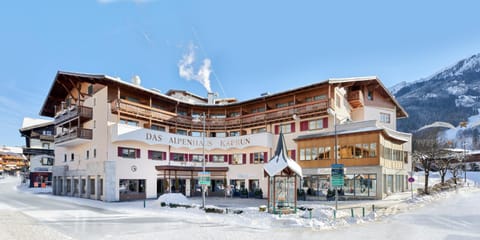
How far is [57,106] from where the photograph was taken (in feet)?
154

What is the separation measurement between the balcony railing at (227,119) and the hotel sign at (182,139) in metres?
1.75

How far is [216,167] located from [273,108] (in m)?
10.6

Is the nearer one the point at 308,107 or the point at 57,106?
→ the point at 308,107

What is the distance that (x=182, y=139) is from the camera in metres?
40.1

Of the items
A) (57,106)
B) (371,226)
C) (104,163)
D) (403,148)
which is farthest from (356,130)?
(57,106)

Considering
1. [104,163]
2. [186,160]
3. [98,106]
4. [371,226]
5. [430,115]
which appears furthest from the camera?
[430,115]

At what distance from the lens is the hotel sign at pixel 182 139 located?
3362 cm

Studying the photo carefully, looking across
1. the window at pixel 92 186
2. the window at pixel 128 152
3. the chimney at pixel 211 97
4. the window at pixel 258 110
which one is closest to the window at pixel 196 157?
the window at pixel 128 152

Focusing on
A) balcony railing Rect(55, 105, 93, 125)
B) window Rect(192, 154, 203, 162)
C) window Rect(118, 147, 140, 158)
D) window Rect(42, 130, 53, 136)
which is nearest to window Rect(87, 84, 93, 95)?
balcony railing Rect(55, 105, 93, 125)

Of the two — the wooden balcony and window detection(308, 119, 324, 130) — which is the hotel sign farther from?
the wooden balcony

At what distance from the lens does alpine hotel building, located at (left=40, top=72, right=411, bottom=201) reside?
3300 cm

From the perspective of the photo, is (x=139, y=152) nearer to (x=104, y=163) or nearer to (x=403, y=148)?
(x=104, y=163)

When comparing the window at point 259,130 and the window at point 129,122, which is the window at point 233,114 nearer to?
the window at point 259,130

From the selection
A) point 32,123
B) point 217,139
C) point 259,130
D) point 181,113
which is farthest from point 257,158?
point 32,123
